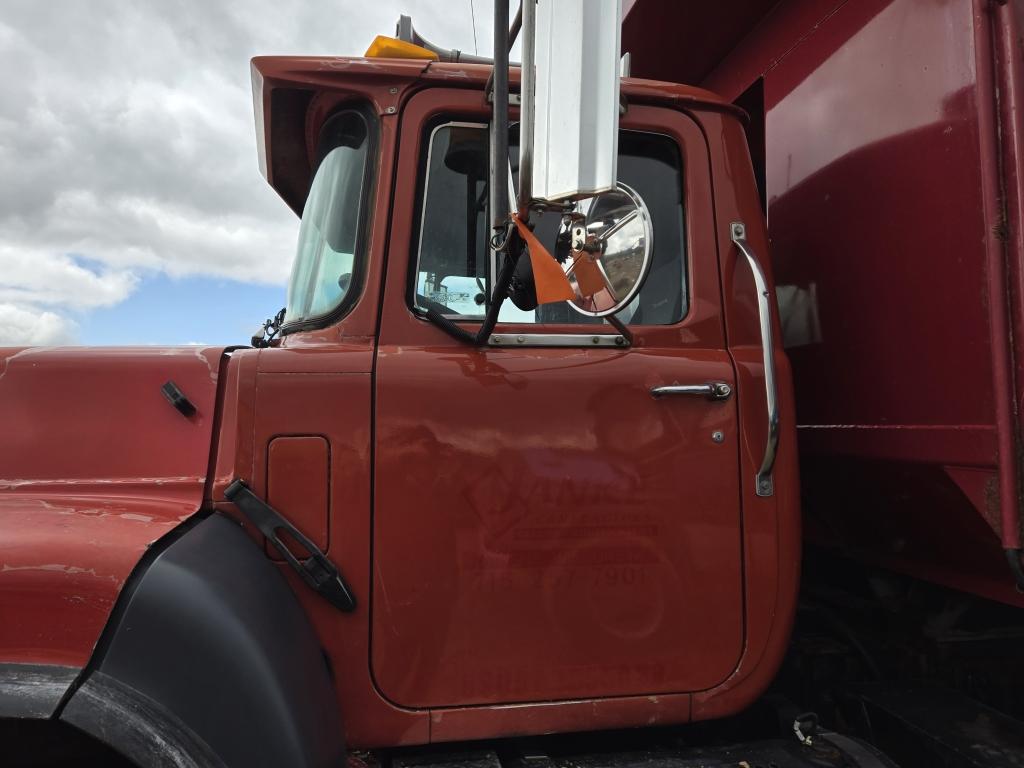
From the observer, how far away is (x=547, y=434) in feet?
5.53

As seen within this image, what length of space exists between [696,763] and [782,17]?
2148 mm

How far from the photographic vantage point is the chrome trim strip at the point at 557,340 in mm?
1722

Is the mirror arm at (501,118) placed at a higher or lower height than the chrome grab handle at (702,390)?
higher

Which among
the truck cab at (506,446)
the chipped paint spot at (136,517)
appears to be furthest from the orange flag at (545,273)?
the chipped paint spot at (136,517)

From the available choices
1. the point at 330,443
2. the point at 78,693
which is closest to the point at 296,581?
the point at 330,443

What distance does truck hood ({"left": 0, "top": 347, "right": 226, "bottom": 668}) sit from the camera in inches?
53.6

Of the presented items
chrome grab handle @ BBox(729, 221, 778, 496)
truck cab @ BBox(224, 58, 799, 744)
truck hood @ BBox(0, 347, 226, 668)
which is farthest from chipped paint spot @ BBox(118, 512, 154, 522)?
chrome grab handle @ BBox(729, 221, 778, 496)

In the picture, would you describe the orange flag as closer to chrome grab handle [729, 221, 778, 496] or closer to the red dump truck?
the red dump truck

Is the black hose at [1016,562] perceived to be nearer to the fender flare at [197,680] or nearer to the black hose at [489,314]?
the black hose at [489,314]

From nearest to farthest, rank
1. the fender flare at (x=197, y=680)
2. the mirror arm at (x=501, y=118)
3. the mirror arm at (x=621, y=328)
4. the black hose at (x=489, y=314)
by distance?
the fender flare at (x=197, y=680) → the mirror arm at (x=501, y=118) → the black hose at (x=489, y=314) → the mirror arm at (x=621, y=328)

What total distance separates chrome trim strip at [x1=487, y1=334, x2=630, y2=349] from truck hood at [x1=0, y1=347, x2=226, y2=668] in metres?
0.67

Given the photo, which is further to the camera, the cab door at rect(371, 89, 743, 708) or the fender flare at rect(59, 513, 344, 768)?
the cab door at rect(371, 89, 743, 708)

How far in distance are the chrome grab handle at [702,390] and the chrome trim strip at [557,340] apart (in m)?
0.14

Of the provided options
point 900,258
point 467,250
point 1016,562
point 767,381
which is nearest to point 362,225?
point 467,250
